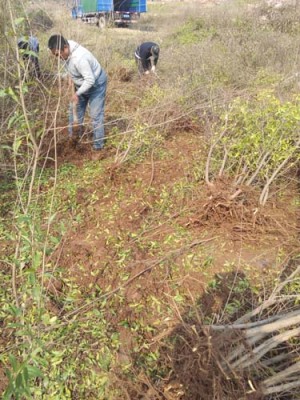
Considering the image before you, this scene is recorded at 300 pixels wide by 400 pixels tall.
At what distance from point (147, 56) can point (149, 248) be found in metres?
5.53

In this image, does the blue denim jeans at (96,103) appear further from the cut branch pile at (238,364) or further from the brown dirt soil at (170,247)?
the cut branch pile at (238,364)

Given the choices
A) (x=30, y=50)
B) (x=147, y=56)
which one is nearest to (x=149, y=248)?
(x=30, y=50)

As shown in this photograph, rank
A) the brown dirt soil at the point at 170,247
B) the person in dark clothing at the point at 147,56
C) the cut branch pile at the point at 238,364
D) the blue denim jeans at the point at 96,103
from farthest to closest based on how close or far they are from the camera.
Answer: the person in dark clothing at the point at 147,56, the blue denim jeans at the point at 96,103, the brown dirt soil at the point at 170,247, the cut branch pile at the point at 238,364

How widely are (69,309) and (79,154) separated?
269 cm

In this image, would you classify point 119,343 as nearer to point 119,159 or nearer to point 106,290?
point 106,290

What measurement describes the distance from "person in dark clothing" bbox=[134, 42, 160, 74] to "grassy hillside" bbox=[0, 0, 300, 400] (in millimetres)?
1611

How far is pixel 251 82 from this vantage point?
19.4 ft

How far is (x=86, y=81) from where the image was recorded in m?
4.20

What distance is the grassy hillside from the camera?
70.7 inches

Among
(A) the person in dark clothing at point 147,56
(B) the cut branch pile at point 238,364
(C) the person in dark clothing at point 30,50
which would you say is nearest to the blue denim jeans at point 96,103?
(C) the person in dark clothing at point 30,50

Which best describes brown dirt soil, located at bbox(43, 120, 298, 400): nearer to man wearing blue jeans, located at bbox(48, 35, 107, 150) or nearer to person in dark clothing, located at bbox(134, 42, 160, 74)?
man wearing blue jeans, located at bbox(48, 35, 107, 150)

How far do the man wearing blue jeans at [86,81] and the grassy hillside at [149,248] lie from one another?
1.00 feet

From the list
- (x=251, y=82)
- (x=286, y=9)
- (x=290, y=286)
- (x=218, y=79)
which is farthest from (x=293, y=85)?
(x=286, y=9)

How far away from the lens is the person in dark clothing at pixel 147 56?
7.23 meters
